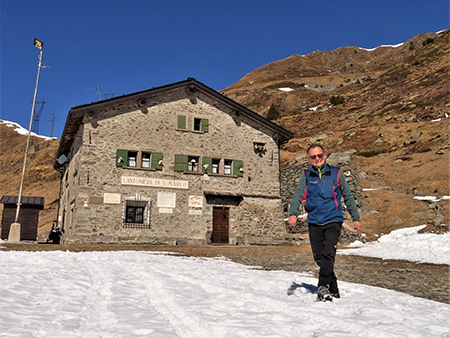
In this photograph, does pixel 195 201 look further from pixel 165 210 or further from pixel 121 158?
pixel 121 158

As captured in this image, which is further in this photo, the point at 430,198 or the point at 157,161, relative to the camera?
the point at 157,161

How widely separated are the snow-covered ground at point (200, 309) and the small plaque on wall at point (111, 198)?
13.3 m

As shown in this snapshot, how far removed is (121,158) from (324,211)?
56.8 ft

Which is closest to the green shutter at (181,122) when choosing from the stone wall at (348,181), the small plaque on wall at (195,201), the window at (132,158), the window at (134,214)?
the window at (132,158)

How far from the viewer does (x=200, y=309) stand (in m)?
4.57

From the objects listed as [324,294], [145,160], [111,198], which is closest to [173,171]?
[145,160]

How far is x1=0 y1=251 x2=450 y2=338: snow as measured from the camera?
11.7 feet

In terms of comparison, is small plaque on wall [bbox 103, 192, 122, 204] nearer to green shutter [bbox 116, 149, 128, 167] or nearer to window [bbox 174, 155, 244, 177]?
green shutter [bbox 116, 149, 128, 167]

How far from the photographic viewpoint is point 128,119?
21781 millimetres

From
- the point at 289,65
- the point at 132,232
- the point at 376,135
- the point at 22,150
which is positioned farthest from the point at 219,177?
the point at 289,65

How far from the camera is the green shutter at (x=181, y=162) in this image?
22.2 meters

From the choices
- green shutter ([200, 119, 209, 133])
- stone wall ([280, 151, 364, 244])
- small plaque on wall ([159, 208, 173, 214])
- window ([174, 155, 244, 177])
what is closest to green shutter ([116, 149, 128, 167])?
window ([174, 155, 244, 177])

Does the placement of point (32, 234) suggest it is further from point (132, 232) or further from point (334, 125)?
point (334, 125)

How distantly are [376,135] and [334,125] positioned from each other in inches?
467
